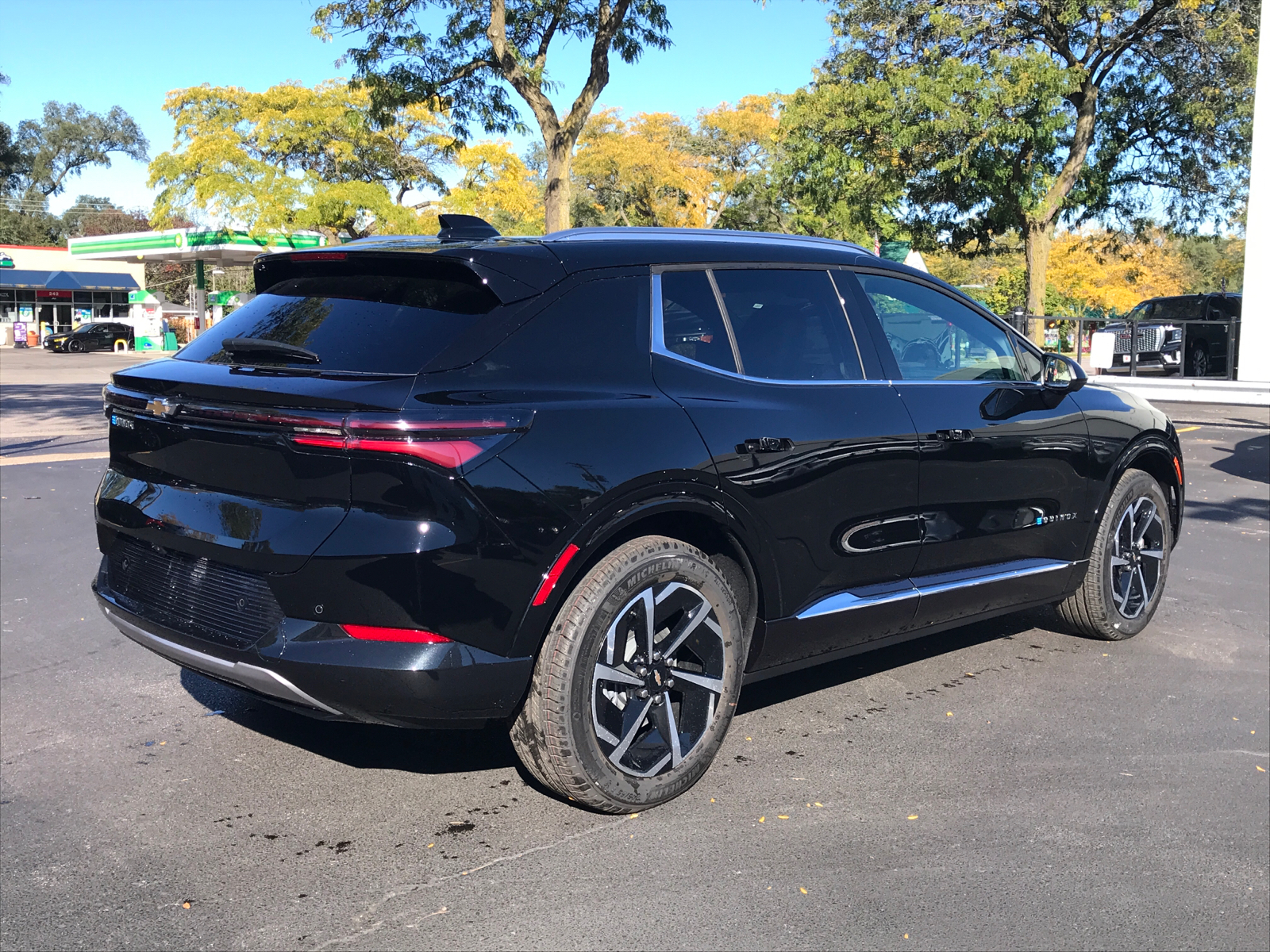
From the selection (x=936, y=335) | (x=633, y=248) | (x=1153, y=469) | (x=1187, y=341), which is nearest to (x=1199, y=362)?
(x=1187, y=341)

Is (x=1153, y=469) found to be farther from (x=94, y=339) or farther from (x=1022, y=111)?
(x=94, y=339)

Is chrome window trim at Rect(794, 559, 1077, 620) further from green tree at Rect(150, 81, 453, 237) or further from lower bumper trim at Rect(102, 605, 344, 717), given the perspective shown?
green tree at Rect(150, 81, 453, 237)

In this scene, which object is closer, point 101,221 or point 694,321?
point 694,321

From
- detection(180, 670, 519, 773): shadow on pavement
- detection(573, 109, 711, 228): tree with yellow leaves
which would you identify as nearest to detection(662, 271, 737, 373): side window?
detection(180, 670, 519, 773): shadow on pavement

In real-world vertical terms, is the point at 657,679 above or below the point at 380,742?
above

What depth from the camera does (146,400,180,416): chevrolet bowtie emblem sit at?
11.5 ft

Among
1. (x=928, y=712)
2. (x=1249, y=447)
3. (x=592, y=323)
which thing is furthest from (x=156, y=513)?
(x=1249, y=447)

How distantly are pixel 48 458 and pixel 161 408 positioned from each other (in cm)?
1004

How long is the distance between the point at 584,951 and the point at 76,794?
191 centimetres

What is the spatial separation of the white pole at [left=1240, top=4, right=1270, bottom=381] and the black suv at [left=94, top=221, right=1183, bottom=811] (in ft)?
76.6

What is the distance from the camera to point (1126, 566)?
5656 mm

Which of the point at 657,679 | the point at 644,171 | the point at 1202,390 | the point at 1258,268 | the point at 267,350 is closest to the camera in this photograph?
the point at 267,350

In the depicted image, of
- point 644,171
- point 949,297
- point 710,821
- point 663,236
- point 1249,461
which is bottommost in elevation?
point 710,821

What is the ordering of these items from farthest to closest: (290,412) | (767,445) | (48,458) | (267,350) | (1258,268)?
(1258,268)
(48,458)
(767,445)
(267,350)
(290,412)
